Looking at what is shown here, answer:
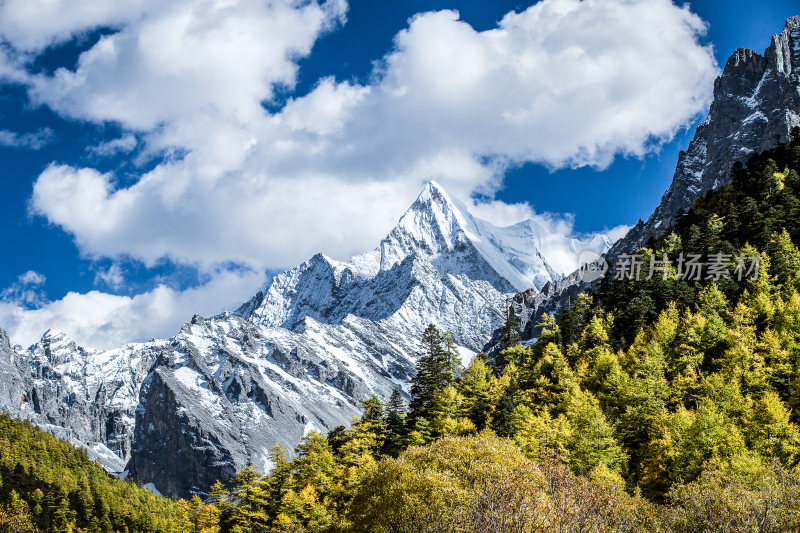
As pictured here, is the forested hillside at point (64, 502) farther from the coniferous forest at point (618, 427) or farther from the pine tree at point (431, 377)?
the pine tree at point (431, 377)

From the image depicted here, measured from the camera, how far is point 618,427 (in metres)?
75.9

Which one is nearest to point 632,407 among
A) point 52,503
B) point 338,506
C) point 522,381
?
point 522,381

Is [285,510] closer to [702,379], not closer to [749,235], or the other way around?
[702,379]

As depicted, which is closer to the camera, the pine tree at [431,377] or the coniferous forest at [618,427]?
the coniferous forest at [618,427]

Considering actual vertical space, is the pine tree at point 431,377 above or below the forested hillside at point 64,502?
above

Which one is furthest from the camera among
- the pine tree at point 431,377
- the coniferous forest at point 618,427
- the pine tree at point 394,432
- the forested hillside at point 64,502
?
the forested hillside at point 64,502

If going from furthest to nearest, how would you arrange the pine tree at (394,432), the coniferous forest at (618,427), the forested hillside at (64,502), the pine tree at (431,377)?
the forested hillside at (64,502), the pine tree at (431,377), the pine tree at (394,432), the coniferous forest at (618,427)

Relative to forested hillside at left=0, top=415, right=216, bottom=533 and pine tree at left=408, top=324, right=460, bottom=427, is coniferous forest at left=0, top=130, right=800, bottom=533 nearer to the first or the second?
pine tree at left=408, top=324, right=460, bottom=427

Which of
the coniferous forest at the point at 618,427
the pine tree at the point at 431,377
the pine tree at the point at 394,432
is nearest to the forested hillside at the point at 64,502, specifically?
the coniferous forest at the point at 618,427

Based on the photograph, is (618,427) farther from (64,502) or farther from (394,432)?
(64,502)

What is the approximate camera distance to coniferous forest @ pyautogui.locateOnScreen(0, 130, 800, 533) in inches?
1531

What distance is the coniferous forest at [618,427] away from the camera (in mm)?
38875

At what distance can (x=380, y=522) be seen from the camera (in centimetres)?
4469

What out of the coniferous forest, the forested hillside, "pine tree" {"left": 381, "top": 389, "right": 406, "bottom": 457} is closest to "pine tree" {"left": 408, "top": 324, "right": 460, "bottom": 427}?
the coniferous forest
